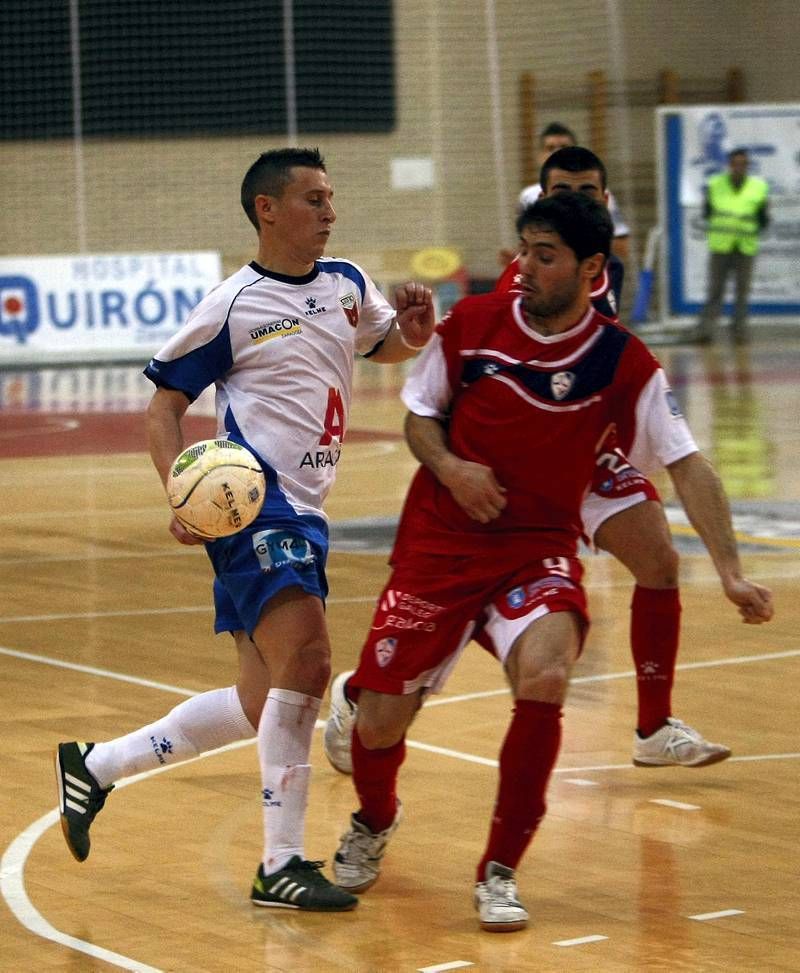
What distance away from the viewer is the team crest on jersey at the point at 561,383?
15.0 ft

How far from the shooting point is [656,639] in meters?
5.81

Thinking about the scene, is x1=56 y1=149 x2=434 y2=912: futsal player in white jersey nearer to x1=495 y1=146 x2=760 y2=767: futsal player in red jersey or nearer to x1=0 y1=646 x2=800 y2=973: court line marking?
x1=0 y1=646 x2=800 y2=973: court line marking

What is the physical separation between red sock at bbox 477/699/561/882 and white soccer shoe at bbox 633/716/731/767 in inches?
51.9

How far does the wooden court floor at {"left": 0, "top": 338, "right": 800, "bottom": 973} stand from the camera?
4.25 metres

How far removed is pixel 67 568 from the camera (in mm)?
9711

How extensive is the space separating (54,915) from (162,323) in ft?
59.9

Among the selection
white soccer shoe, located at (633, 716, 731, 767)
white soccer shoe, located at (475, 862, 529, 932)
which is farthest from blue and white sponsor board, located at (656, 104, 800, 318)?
white soccer shoe, located at (475, 862, 529, 932)

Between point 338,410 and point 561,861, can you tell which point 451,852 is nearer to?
point 561,861

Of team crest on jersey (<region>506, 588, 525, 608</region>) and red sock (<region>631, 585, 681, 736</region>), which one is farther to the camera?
red sock (<region>631, 585, 681, 736</region>)

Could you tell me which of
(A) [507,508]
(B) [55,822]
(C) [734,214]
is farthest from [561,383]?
(C) [734,214]

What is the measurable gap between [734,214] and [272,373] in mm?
19228

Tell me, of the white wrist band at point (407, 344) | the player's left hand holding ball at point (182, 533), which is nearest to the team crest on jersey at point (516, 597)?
the player's left hand holding ball at point (182, 533)

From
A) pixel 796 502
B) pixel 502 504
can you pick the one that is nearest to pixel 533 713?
pixel 502 504

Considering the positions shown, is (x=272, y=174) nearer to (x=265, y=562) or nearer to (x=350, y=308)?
(x=350, y=308)
